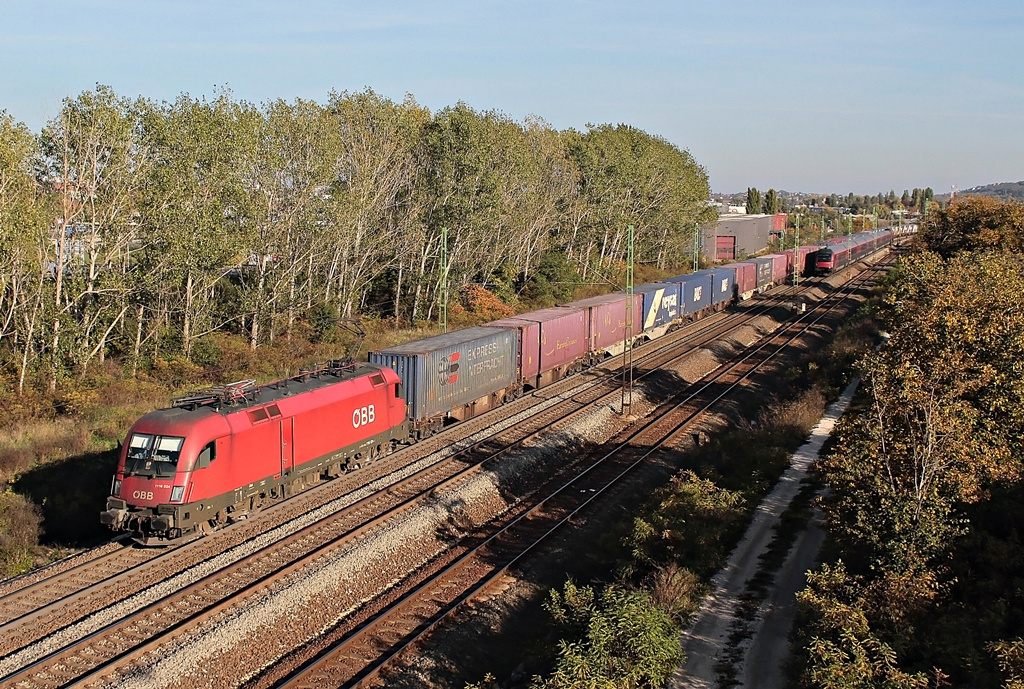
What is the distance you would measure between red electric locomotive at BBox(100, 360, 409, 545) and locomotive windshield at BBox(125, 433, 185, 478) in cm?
2

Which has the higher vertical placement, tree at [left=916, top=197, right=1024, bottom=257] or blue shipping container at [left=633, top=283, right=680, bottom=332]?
tree at [left=916, top=197, right=1024, bottom=257]

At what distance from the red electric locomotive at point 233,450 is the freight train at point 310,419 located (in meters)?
0.03

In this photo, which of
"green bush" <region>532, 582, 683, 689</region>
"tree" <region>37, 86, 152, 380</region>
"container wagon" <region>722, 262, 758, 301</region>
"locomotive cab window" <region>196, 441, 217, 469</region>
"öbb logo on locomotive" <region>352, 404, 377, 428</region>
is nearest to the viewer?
"green bush" <region>532, 582, 683, 689</region>

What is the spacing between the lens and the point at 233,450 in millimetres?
18172

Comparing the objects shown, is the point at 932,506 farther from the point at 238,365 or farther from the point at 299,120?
the point at 299,120

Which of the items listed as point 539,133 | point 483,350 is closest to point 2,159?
point 483,350

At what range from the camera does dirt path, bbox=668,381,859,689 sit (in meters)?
13.1

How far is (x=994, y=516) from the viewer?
1522cm

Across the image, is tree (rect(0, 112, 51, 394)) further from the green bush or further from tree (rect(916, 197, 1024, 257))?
tree (rect(916, 197, 1024, 257))

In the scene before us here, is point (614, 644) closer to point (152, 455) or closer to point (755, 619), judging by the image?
point (755, 619)

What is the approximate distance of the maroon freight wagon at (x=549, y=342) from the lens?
110 feet

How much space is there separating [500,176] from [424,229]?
5.93m

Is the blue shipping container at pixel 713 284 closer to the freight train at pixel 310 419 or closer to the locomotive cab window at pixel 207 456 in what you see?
the freight train at pixel 310 419

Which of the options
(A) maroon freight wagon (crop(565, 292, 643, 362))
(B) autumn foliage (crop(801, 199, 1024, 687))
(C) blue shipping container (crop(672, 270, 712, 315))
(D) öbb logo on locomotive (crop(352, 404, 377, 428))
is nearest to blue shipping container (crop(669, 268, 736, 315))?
(C) blue shipping container (crop(672, 270, 712, 315))
